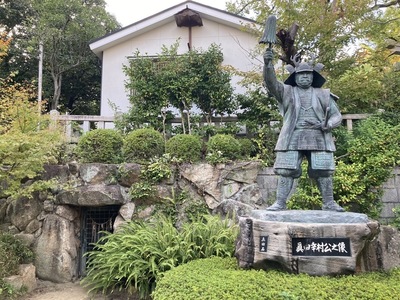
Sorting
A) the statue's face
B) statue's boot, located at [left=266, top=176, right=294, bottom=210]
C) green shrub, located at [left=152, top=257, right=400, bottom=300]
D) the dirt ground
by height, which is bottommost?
the dirt ground

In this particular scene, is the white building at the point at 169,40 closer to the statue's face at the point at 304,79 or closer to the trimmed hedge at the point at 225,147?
the trimmed hedge at the point at 225,147

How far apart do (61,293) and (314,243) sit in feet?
16.2

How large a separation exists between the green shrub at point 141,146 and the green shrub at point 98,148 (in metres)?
0.29

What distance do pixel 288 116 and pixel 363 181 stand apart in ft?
9.82

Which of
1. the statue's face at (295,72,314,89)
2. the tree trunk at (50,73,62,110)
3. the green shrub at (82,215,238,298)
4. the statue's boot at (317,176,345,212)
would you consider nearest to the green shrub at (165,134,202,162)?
the green shrub at (82,215,238,298)

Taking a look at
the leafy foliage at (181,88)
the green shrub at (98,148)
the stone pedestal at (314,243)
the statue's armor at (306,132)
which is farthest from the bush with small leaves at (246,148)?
the stone pedestal at (314,243)

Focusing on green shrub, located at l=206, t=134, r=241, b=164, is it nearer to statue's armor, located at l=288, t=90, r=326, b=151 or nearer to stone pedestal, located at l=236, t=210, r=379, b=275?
statue's armor, located at l=288, t=90, r=326, b=151

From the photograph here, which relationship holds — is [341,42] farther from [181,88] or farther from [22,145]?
[22,145]

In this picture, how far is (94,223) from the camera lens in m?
7.27

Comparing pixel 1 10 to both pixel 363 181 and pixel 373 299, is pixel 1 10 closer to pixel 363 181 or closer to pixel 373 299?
pixel 363 181

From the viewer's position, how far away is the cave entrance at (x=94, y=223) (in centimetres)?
722

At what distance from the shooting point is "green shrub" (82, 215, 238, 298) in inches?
202

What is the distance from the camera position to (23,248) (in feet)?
20.6

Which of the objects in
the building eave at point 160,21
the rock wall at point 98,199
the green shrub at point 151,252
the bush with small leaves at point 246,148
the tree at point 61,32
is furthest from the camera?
the tree at point 61,32
